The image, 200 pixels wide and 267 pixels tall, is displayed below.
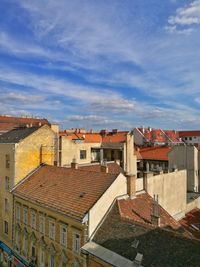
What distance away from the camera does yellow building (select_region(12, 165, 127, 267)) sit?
822 inches

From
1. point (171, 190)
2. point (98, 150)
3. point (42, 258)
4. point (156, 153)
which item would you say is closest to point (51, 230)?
point (42, 258)

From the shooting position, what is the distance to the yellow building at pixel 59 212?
20891 millimetres

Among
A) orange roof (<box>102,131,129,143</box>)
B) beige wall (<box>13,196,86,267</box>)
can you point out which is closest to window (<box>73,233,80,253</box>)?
beige wall (<box>13,196,86,267</box>)

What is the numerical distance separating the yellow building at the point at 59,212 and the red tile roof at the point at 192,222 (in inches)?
363

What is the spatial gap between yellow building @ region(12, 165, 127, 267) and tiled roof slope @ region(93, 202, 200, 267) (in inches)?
52.0

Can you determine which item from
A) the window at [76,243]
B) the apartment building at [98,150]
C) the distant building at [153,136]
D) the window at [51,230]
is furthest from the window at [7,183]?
the distant building at [153,136]

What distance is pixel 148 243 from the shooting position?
1717cm

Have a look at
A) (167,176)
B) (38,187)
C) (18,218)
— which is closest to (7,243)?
(18,218)

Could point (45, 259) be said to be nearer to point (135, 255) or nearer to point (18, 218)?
point (18, 218)

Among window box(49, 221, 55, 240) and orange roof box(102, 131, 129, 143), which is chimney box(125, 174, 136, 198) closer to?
Result: window box(49, 221, 55, 240)

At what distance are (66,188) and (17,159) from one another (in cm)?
801

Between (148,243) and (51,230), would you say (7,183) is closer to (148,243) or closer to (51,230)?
(51,230)

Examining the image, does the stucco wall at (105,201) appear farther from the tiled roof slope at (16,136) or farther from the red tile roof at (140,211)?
the tiled roof slope at (16,136)

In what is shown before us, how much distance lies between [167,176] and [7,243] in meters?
19.5
